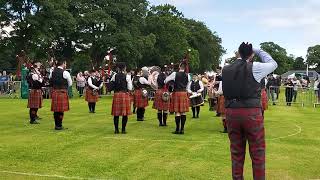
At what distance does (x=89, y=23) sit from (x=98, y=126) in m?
31.2

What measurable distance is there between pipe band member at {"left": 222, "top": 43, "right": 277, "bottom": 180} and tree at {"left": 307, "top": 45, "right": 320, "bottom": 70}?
391 feet

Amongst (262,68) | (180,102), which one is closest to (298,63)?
(180,102)

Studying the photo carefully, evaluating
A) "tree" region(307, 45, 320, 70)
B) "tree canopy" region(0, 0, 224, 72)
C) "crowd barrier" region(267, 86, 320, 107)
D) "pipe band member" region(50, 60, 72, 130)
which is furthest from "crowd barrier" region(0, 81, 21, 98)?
"tree" region(307, 45, 320, 70)

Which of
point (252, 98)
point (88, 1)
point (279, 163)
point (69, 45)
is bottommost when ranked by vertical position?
point (279, 163)

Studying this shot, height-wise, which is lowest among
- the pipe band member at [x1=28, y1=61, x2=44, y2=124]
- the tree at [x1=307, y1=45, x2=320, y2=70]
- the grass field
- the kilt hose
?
the grass field

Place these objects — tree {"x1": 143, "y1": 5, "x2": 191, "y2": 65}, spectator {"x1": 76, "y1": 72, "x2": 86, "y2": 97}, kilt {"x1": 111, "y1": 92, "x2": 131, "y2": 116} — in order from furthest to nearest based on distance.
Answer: tree {"x1": 143, "y1": 5, "x2": 191, "y2": 65} < spectator {"x1": 76, "y1": 72, "x2": 86, "y2": 97} < kilt {"x1": 111, "y1": 92, "x2": 131, "y2": 116}

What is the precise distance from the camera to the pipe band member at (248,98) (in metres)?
5.96

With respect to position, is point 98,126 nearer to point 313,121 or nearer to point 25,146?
point 25,146

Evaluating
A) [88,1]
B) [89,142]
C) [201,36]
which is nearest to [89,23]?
[88,1]

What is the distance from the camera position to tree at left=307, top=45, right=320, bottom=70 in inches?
4781

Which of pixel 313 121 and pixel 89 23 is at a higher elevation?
pixel 89 23

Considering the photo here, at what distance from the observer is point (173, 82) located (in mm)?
11930

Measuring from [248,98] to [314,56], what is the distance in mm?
122009

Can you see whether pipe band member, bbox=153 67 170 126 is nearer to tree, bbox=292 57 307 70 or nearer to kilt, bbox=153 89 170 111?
kilt, bbox=153 89 170 111
